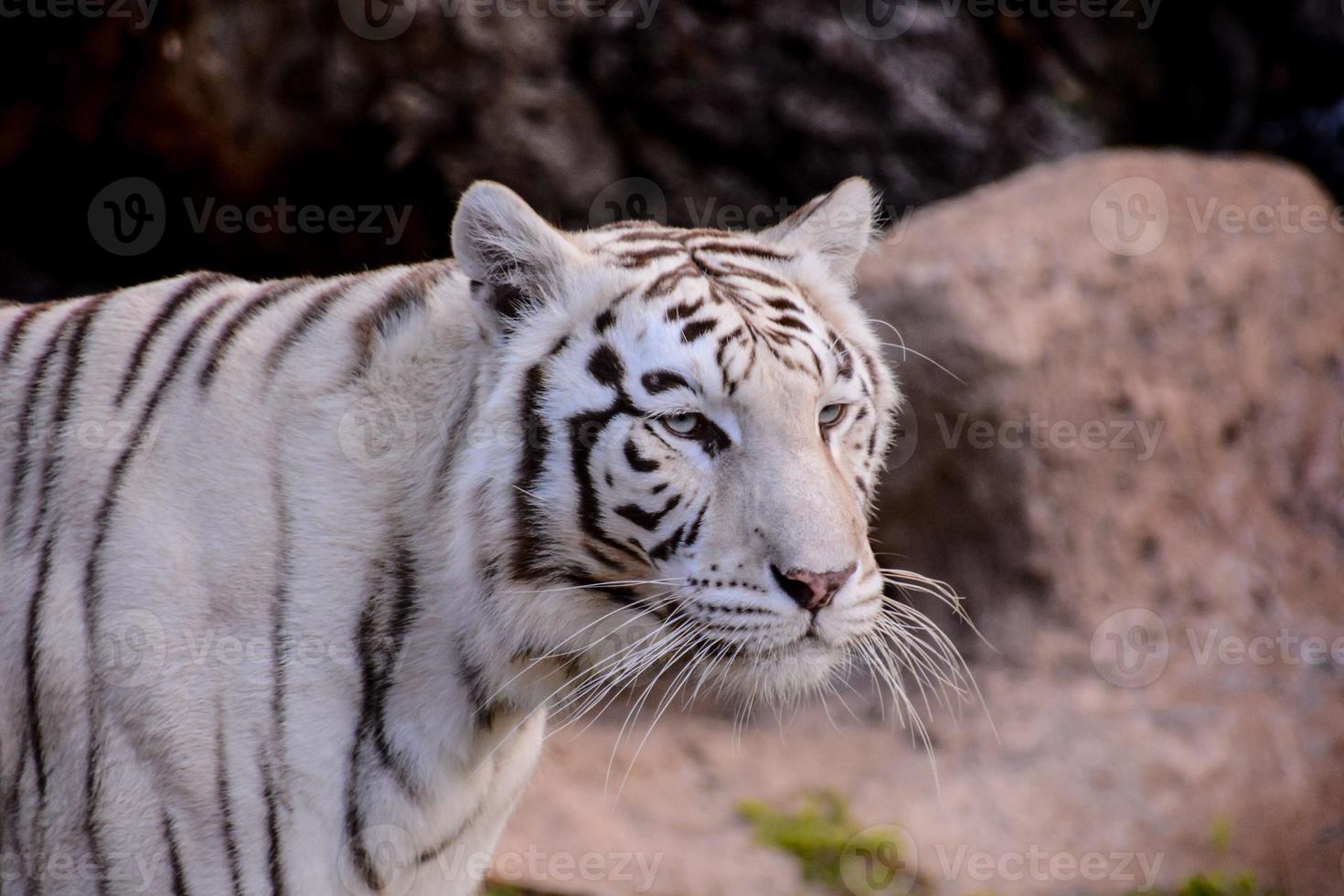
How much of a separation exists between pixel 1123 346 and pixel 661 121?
2.07 meters

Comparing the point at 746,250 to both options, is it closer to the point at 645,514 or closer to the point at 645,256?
the point at 645,256

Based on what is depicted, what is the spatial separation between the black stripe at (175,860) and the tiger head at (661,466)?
55 cm

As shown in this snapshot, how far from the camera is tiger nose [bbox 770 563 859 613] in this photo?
6.14 feet

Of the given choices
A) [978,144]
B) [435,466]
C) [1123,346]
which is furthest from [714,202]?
[435,466]

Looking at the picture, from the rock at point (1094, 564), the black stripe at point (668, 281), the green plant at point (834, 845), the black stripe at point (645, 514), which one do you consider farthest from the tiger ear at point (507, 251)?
the green plant at point (834, 845)

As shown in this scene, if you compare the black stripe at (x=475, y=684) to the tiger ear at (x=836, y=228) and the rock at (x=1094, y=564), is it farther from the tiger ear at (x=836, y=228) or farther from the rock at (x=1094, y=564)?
the rock at (x=1094, y=564)

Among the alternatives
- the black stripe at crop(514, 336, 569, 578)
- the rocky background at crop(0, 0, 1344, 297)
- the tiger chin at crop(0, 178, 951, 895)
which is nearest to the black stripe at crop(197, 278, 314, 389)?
the tiger chin at crop(0, 178, 951, 895)

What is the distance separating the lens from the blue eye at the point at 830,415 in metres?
2.05

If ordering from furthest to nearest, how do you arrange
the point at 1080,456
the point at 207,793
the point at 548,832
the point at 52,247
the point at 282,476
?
the point at 52,247 < the point at 1080,456 < the point at 548,832 < the point at 282,476 < the point at 207,793

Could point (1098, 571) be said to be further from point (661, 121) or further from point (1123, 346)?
point (661, 121)

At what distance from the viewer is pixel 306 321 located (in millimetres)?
2133

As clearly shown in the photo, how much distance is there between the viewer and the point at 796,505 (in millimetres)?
1876

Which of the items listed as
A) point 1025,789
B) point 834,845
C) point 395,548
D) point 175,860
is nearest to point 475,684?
point 395,548

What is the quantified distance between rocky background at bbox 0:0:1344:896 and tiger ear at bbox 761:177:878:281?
5.98 ft
